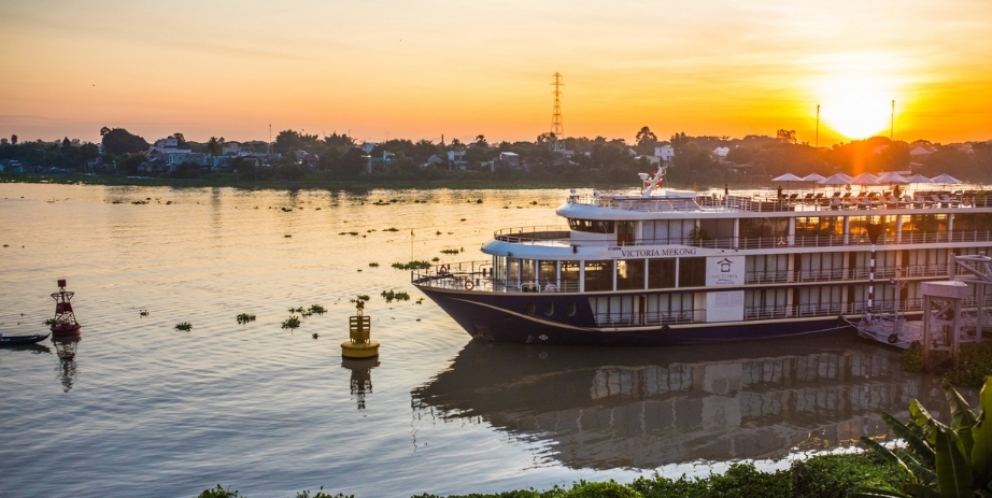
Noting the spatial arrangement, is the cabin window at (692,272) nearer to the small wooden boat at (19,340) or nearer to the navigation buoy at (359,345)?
the navigation buoy at (359,345)

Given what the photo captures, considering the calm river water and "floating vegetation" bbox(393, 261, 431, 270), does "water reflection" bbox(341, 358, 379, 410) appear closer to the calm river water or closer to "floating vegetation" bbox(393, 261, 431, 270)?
the calm river water

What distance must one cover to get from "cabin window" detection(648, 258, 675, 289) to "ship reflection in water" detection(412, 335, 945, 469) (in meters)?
3.12

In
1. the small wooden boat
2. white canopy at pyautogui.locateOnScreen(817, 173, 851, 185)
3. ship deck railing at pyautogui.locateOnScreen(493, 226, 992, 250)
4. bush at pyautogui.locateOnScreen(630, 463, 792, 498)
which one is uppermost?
white canopy at pyautogui.locateOnScreen(817, 173, 851, 185)

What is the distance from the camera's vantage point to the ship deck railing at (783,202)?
4256 cm

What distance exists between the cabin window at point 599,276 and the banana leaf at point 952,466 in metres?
25.9

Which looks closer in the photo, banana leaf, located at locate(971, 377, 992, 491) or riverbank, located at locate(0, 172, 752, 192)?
banana leaf, located at locate(971, 377, 992, 491)

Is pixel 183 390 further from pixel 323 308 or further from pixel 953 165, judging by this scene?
pixel 953 165

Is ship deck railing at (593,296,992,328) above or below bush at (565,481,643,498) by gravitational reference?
above

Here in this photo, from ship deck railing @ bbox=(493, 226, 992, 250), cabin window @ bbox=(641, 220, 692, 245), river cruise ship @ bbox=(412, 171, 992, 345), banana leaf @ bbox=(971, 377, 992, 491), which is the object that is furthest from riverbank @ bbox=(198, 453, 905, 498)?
cabin window @ bbox=(641, 220, 692, 245)

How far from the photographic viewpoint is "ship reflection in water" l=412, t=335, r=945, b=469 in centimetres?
2992

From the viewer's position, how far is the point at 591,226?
41.9 meters

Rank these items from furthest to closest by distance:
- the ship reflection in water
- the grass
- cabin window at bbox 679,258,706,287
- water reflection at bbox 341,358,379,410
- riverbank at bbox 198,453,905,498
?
cabin window at bbox 679,258,706,287, the grass, water reflection at bbox 341,358,379,410, the ship reflection in water, riverbank at bbox 198,453,905,498

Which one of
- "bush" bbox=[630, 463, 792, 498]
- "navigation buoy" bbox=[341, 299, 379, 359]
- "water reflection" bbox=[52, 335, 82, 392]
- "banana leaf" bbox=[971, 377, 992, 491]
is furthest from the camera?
"navigation buoy" bbox=[341, 299, 379, 359]

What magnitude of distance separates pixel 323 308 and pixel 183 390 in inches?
650
